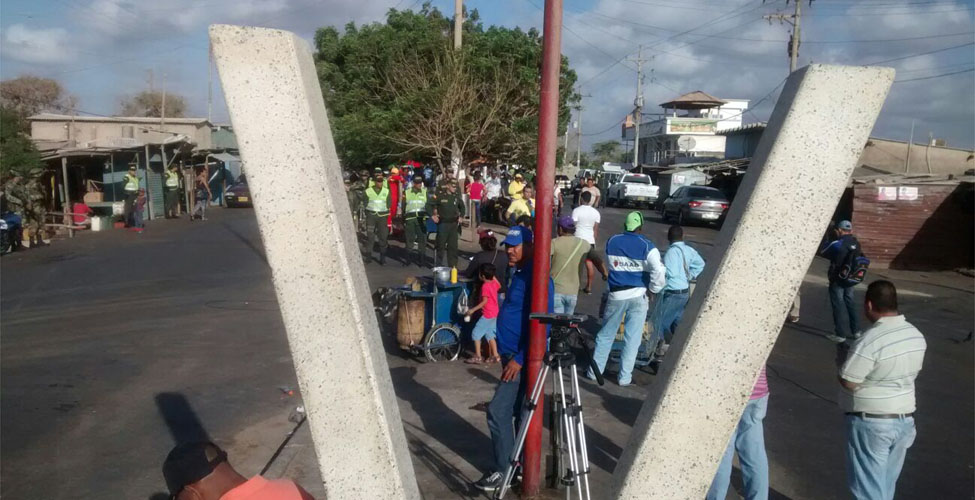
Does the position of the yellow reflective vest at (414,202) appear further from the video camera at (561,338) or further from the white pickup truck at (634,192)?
the white pickup truck at (634,192)

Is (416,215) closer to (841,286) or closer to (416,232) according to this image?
(416,232)

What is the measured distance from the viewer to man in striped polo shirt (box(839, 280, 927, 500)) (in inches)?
177

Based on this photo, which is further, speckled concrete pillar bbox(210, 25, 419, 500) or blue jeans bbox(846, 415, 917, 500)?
blue jeans bbox(846, 415, 917, 500)

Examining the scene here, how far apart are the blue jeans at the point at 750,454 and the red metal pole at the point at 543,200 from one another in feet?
3.75

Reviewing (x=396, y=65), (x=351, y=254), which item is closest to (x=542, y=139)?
(x=351, y=254)

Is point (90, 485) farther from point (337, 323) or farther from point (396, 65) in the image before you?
point (396, 65)

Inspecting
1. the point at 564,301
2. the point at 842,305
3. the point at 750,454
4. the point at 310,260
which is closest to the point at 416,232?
the point at 842,305

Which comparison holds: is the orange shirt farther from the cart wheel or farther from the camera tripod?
the cart wheel

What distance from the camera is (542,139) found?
5.17 m

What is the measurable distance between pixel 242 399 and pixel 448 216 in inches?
298

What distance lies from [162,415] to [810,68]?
20.9 ft

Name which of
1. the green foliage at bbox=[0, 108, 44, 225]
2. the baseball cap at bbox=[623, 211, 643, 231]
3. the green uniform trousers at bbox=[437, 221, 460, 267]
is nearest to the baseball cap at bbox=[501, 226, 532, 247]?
the baseball cap at bbox=[623, 211, 643, 231]

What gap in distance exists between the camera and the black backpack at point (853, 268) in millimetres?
10984

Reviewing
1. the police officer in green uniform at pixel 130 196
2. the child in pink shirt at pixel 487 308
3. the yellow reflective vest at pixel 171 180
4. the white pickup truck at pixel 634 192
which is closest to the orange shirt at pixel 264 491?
the child in pink shirt at pixel 487 308
